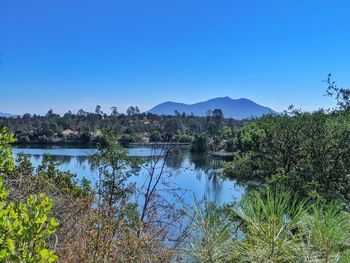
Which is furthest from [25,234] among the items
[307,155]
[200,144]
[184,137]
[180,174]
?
[200,144]

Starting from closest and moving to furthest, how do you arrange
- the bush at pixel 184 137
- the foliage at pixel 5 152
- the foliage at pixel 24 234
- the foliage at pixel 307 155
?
1. the foliage at pixel 24 234
2. the foliage at pixel 5 152
3. the bush at pixel 184 137
4. the foliage at pixel 307 155

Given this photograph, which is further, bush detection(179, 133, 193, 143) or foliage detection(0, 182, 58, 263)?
bush detection(179, 133, 193, 143)

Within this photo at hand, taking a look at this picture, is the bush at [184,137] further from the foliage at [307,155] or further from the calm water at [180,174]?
the foliage at [307,155]

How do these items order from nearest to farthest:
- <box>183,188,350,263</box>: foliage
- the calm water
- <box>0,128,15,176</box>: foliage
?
<box>0,128,15,176</box>: foliage < <box>183,188,350,263</box>: foliage < the calm water

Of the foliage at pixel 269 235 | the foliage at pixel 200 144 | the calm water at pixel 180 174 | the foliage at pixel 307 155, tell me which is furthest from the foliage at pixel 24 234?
the foliage at pixel 200 144

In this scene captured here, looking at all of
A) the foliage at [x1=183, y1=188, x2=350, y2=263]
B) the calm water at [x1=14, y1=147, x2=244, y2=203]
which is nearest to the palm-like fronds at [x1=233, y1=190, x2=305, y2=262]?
the foliage at [x1=183, y1=188, x2=350, y2=263]

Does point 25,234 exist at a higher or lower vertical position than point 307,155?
higher

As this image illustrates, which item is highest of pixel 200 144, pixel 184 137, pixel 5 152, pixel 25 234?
pixel 5 152

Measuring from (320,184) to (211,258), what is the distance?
820 centimetres

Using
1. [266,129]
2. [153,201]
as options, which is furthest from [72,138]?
[153,201]

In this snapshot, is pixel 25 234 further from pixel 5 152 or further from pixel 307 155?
pixel 307 155

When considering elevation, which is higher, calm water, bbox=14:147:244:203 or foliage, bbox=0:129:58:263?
foliage, bbox=0:129:58:263

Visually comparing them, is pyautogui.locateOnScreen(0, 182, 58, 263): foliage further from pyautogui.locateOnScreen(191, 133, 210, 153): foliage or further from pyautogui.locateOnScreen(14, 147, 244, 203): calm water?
pyautogui.locateOnScreen(191, 133, 210, 153): foliage

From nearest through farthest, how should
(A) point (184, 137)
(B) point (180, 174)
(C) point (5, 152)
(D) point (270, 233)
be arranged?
(C) point (5, 152)
(D) point (270, 233)
(B) point (180, 174)
(A) point (184, 137)
